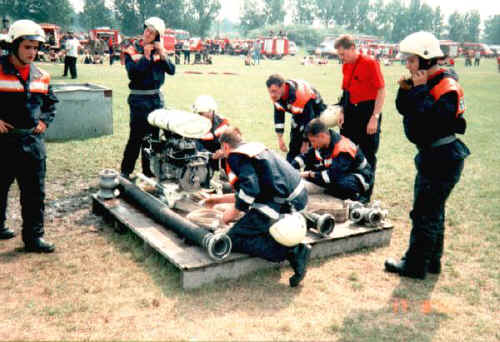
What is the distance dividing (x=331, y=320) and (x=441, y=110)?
2.11m

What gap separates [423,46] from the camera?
161 inches

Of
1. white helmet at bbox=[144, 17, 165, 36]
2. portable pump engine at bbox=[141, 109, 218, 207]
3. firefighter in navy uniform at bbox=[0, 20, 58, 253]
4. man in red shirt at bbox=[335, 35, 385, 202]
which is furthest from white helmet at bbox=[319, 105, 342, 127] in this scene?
firefighter in navy uniform at bbox=[0, 20, 58, 253]

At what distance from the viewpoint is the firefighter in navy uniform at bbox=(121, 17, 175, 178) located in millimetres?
6324

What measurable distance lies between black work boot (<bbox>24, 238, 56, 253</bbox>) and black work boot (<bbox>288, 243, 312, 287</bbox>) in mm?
2646

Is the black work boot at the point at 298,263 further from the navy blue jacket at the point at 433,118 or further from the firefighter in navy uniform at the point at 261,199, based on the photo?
the navy blue jacket at the point at 433,118

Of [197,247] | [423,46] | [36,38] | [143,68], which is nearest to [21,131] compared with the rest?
[36,38]

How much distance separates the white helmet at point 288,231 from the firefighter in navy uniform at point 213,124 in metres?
2.07

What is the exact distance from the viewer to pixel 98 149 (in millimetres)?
9172

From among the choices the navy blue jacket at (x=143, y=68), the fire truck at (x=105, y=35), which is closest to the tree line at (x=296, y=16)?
the fire truck at (x=105, y=35)

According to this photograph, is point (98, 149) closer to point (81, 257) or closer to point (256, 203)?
point (81, 257)

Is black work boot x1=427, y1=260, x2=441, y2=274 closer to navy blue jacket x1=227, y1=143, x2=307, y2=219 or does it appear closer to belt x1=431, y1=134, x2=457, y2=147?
belt x1=431, y1=134, x2=457, y2=147

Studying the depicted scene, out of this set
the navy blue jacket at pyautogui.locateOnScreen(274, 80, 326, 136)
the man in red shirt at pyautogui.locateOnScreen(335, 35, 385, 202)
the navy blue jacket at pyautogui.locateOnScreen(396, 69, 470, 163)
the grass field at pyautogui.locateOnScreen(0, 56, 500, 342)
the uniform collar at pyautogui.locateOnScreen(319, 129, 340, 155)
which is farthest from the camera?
the navy blue jacket at pyautogui.locateOnScreen(274, 80, 326, 136)

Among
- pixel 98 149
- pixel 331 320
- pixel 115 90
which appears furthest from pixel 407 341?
pixel 115 90

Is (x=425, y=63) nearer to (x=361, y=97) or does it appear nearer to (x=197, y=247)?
(x=361, y=97)
